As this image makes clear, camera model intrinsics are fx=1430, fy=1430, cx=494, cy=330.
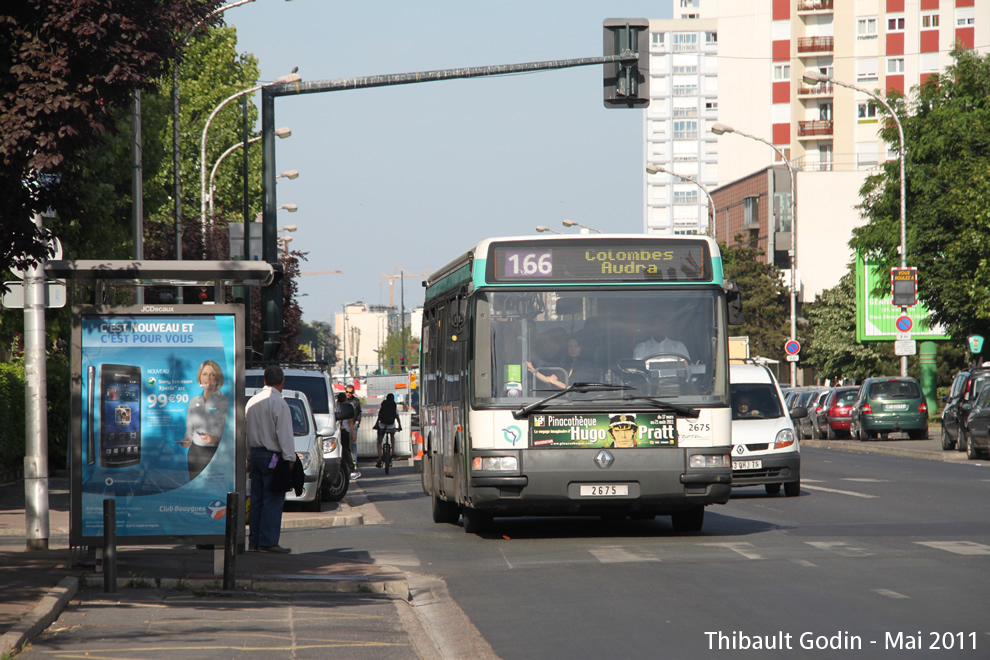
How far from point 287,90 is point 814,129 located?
3507 inches

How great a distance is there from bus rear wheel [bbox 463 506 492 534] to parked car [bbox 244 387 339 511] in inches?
162

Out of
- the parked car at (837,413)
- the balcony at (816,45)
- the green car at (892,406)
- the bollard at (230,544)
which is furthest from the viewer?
the balcony at (816,45)

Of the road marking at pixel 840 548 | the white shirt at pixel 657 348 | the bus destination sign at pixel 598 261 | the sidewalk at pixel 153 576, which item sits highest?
the bus destination sign at pixel 598 261

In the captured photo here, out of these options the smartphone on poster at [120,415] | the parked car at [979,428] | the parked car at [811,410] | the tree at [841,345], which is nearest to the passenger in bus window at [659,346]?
the smartphone on poster at [120,415]

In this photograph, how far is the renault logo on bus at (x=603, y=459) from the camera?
14.0m

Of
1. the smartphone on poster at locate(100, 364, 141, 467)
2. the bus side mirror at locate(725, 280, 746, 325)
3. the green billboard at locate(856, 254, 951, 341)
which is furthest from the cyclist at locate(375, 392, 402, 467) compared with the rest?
the green billboard at locate(856, 254, 951, 341)

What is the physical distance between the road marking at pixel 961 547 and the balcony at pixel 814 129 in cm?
9303

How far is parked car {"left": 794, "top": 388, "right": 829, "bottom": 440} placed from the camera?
165 ft

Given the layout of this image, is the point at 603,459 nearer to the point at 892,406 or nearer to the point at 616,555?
the point at 616,555

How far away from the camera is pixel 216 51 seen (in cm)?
6400

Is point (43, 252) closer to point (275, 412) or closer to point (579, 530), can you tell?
point (275, 412)

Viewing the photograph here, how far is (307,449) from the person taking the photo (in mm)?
19781

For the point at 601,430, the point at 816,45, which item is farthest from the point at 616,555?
the point at 816,45

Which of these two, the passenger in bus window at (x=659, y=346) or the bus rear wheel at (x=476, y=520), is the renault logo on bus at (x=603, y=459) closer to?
the passenger in bus window at (x=659, y=346)
